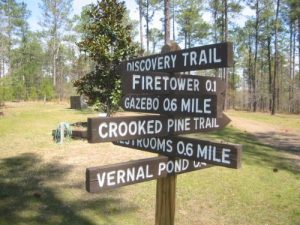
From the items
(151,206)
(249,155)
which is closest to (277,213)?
(151,206)

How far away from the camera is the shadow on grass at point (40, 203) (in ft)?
20.4

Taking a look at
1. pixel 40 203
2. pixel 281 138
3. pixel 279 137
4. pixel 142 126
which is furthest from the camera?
pixel 279 137

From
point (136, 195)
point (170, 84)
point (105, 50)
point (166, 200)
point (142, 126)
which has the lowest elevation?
point (136, 195)

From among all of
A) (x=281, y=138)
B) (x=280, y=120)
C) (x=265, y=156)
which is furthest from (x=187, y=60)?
(x=280, y=120)

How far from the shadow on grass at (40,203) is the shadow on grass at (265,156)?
5.00 m

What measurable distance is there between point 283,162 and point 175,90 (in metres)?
8.14

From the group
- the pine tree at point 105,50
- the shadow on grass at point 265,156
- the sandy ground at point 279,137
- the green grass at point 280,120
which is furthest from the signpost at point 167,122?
the green grass at point 280,120

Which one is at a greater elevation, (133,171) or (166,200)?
(133,171)

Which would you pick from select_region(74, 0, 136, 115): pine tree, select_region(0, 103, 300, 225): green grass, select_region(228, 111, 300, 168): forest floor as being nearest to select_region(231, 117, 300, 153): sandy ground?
select_region(228, 111, 300, 168): forest floor

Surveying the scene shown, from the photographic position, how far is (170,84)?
374 centimetres

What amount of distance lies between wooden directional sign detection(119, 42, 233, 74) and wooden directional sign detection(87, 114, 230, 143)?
48 centimetres

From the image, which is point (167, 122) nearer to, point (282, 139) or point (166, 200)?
point (166, 200)

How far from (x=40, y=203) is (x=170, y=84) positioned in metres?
4.41

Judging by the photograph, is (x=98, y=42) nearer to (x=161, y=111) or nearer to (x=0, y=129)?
(x=0, y=129)
